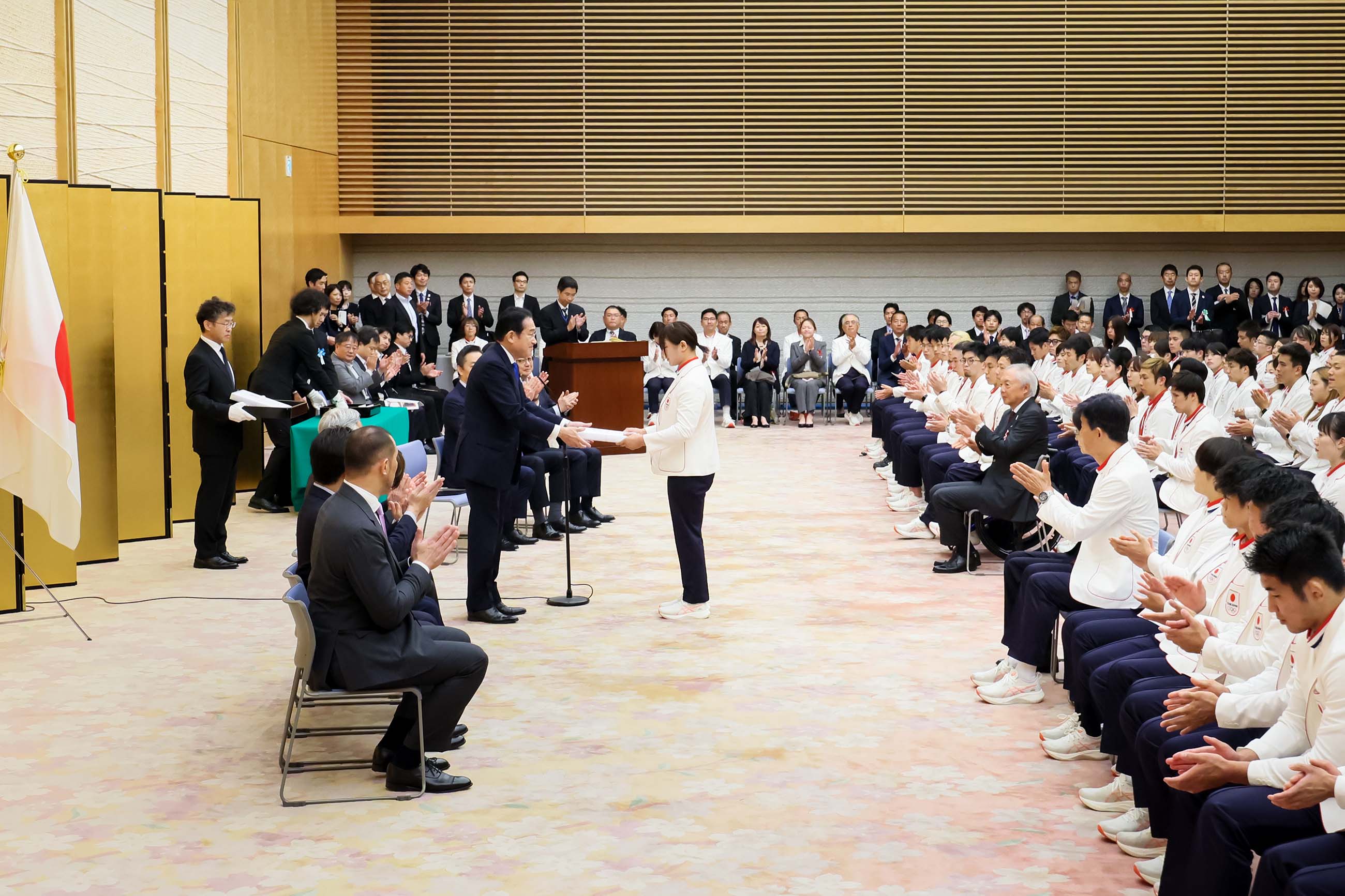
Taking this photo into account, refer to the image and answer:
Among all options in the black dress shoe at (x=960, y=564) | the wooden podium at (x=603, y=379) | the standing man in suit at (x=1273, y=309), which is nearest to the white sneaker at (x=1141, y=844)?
the black dress shoe at (x=960, y=564)

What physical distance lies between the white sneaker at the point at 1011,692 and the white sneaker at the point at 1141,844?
1.34 m

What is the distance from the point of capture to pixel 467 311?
50.0ft

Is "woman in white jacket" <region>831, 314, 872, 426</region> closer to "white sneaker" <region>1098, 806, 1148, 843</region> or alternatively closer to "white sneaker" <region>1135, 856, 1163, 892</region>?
"white sneaker" <region>1098, 806, 1148, 843</region>

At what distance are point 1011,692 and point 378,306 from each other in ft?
34.8

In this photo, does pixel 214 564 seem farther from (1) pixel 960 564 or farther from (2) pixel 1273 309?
(2) pixel 1273 309

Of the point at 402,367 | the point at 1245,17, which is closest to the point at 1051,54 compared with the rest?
the point at 1245,17

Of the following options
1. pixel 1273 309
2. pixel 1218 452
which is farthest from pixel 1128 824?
pixel 1273 309

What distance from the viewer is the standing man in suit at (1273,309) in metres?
15.0

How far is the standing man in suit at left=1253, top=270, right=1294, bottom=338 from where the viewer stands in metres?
15.0

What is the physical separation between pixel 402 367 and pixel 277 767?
9366mm

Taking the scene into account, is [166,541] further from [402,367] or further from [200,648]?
[402,367]

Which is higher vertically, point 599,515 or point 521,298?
point 521,298

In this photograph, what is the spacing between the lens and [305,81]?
14.3 m

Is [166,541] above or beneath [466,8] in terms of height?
beneath
